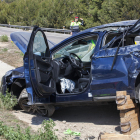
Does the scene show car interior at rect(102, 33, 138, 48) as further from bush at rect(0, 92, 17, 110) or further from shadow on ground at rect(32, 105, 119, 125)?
bush at rect(0, 92, 17, 110)

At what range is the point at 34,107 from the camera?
5.00 meters

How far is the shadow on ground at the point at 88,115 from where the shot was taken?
476 cm

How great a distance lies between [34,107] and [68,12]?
32.3m

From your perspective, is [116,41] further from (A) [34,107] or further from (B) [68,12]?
(B) [68,12]

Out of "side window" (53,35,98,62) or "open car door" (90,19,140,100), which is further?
"side window" (53,35,98,62)

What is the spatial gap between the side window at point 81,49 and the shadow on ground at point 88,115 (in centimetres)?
125

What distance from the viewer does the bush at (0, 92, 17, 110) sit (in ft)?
17.0

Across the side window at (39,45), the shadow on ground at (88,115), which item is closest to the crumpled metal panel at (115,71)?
the shadow on ground at (88,115)

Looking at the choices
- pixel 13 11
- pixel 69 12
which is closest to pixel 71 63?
pixel 69 12

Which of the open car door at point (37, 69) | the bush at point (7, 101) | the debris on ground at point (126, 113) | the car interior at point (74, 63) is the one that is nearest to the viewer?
the debris on ground at point (126, 113)

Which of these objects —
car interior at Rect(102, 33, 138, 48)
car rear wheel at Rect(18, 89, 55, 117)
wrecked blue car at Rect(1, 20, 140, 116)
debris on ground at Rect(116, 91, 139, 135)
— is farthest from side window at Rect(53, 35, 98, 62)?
debris on ground at Rect(116, 91, 139, 135)

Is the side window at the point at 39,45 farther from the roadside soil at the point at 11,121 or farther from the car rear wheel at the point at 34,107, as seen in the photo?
the roadside soil at the point at 11,121

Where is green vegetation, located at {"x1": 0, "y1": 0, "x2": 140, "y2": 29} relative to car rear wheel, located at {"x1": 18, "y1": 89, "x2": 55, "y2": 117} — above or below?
above

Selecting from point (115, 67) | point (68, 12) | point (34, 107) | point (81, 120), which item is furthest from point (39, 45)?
point (68, 12)
